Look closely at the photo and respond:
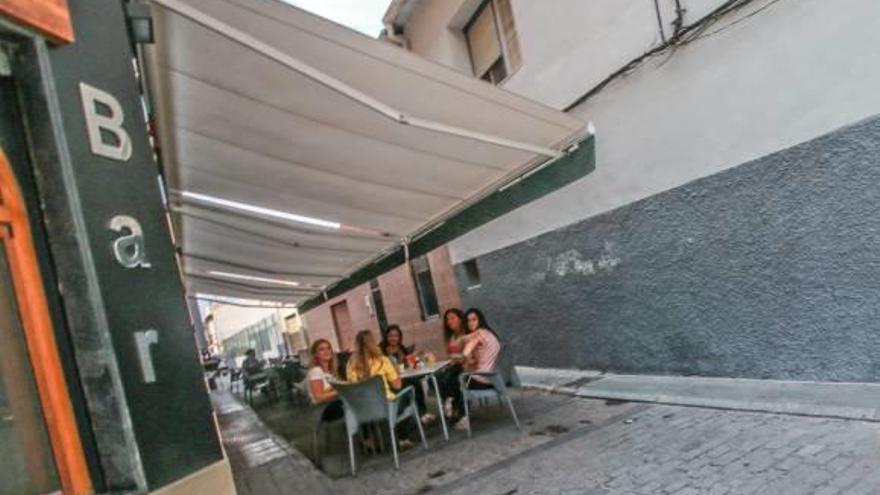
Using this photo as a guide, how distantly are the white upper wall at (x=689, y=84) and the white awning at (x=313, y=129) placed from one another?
1030 millimetres

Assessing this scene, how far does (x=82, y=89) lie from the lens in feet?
8.30

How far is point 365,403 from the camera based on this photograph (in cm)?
604

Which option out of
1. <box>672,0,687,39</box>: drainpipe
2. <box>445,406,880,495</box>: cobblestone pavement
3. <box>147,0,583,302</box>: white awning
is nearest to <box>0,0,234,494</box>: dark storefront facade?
<box>147,0,583,302</box>: white awning

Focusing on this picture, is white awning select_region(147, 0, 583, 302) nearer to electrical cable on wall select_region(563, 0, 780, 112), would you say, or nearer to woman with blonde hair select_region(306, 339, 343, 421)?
electrical cable on wall select_region(563, 0, 780, 112)

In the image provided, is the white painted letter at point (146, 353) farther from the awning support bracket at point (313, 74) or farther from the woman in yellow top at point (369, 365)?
the woman in yellow top at point (369, 365)

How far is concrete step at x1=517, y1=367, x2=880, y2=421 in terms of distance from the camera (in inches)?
184

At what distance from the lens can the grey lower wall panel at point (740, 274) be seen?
4.93m

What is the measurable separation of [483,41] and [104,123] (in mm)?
8230

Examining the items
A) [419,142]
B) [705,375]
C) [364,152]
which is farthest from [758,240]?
[364,152]

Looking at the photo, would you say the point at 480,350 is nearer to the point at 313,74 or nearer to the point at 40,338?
the point at 313,74

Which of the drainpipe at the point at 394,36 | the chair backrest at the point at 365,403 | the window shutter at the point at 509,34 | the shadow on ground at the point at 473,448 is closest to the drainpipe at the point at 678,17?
the window shutter at the point at 509,34

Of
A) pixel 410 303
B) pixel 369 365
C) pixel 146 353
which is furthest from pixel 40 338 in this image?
pixel 410 303

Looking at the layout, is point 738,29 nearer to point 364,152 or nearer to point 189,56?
point 364,152

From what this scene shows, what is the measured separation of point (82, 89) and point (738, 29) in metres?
5.29
